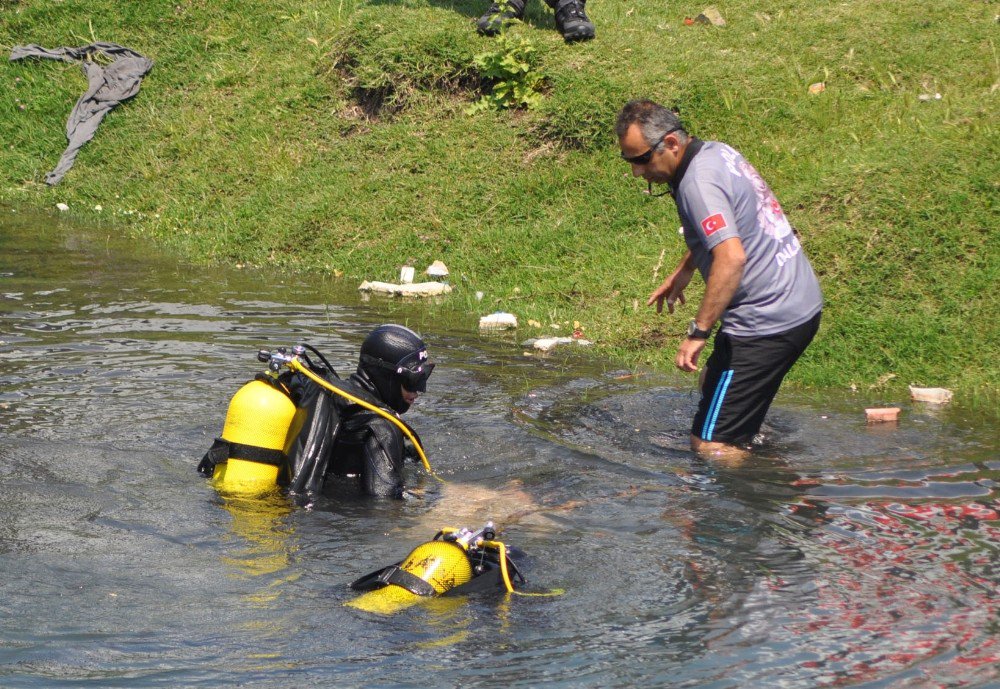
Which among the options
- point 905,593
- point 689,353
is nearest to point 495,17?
point 689,353

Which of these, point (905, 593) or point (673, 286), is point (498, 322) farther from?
point (905, 593)

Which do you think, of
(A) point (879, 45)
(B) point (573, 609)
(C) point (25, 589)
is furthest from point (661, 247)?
(C) point (25, 589)

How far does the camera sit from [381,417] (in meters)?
5.46

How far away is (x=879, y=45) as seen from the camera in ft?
38.5

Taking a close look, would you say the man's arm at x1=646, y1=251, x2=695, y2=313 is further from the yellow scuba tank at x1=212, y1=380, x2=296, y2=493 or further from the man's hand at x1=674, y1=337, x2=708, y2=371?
the yellow scuba tank at x1=212, y1=380, x2=296, y2=493

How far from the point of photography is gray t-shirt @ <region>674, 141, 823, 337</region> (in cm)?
581

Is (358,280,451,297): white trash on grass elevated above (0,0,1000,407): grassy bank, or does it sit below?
below

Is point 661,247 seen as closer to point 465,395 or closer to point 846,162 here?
point 846,162

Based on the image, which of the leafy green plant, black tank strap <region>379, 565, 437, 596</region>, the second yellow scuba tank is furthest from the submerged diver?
the leafy green plant

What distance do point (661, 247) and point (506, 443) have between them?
366 centimetres

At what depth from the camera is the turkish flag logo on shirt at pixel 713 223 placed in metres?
5.73

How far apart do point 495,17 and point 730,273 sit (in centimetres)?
712

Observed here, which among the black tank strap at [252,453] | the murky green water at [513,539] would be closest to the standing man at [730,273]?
the murky green water at [513,539]

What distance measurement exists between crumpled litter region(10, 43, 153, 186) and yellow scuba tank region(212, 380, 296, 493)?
9363mm
